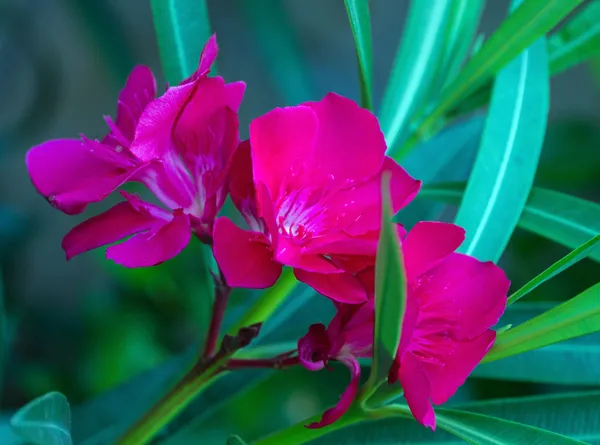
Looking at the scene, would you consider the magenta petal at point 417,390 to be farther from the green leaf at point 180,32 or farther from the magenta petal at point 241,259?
the green leaf at point 180,32

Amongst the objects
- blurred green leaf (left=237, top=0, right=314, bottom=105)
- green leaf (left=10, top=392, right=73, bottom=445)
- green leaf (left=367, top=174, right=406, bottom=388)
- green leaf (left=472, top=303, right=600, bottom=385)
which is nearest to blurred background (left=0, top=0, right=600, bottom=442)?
blurred green leaf (left=237, top=0, right=314, bottom=105)

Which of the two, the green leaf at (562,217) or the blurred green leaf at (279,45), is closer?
the green leaf at (562,217)

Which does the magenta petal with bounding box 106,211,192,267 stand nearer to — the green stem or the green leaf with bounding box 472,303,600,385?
the green stem

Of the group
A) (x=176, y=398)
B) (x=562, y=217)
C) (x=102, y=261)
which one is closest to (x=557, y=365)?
(x=562, y=217)

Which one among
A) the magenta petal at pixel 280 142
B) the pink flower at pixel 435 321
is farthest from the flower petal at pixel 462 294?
the magenta petal at pixel 280 142

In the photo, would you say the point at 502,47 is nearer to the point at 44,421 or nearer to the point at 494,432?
the point at 494,432

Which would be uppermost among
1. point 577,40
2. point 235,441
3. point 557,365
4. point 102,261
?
point 577,40
